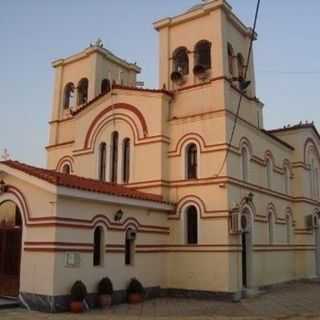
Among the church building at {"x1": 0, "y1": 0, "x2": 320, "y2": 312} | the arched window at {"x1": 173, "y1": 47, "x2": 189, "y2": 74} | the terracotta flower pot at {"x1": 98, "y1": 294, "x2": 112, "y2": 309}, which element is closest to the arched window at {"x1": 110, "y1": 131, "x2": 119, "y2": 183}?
the church building at {"x1": 0, "y1": 0, "x2": 320, "y2": 312}

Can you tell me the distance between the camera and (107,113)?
71.8 feet

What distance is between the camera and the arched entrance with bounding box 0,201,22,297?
15727 millimetres

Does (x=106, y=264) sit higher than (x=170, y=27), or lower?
lower

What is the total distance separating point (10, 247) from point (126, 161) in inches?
265

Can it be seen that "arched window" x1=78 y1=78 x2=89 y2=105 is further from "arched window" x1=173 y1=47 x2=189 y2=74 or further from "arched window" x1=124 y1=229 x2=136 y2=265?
"arched window" x1=124 y1=229 x2=136 y2=265

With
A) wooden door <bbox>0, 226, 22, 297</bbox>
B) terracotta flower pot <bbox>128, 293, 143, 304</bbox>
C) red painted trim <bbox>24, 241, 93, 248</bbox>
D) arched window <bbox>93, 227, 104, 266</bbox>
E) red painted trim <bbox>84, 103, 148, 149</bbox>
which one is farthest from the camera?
red painted trim <bbox>84, 103, 148, 149</bbox>

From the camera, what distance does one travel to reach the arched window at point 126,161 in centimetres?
2080

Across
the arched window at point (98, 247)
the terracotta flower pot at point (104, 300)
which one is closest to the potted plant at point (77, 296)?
the terracotta flower pot at point (104, 300)

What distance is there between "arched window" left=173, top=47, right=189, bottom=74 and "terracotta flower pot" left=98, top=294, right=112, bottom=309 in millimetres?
11139

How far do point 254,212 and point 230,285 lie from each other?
425cm

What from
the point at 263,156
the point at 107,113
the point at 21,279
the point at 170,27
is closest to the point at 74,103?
the point at 107,113

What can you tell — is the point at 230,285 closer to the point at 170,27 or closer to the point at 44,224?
the point at 44,224

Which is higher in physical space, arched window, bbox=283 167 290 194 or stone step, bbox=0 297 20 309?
arched window, bbox=283 167 290 194

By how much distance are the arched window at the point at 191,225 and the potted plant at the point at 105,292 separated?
4420mm
